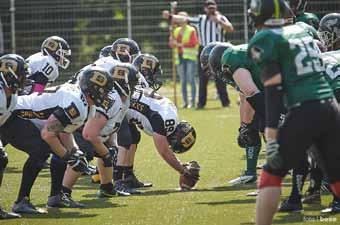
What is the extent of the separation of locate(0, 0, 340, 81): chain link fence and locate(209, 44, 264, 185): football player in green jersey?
13853 millimetres

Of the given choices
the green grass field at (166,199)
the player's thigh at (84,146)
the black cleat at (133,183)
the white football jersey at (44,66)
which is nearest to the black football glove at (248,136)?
the green grass field at (166,199)

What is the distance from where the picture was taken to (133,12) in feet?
77.8

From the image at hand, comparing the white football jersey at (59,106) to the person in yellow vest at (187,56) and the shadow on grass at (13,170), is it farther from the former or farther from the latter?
the person in yellow vest at (187,56)

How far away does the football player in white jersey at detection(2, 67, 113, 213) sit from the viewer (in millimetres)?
8375

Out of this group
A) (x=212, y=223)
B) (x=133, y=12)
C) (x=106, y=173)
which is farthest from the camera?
(x=133, y=12)

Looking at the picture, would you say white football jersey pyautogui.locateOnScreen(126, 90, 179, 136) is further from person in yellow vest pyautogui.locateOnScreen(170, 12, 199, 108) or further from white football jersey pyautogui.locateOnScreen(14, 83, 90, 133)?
person in yellow vest pyautogui.locateOnScreen(170, 12, 199, 108)

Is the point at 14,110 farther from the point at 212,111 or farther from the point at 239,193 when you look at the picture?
the point at 212,111

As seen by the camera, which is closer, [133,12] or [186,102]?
[186,102]

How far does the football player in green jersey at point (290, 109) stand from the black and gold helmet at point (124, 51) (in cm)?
402

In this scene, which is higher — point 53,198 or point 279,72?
point 279,72

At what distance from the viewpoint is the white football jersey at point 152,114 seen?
9.55m

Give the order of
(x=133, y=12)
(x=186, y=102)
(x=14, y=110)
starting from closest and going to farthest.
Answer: (x=14, y=110) → (x=186, y=102) → (x=133, y=12)

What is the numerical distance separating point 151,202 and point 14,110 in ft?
5.11

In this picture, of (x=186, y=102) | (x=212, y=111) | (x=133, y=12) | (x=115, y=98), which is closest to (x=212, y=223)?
(x=115, y=98)
